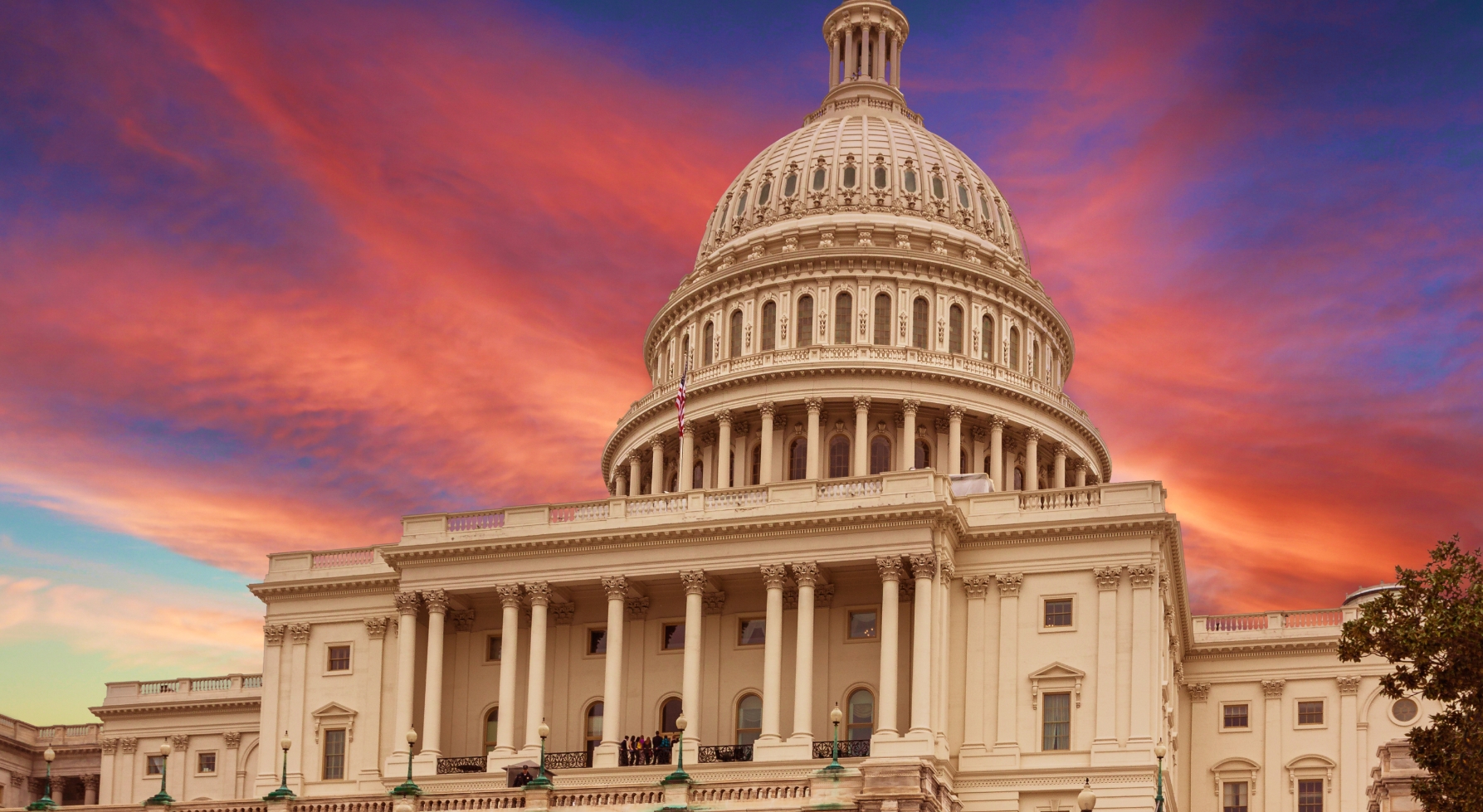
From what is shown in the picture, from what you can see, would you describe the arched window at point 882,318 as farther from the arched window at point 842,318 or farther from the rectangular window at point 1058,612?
Answer: the rectangular window at point 1058,612

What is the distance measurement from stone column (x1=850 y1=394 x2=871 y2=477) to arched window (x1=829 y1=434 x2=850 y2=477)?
889 mm

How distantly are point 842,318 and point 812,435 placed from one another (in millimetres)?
8183

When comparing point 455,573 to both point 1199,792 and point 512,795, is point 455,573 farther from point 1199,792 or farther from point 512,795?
point 1199,792

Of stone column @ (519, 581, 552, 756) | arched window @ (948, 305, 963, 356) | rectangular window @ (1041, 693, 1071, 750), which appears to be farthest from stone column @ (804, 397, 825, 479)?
rectangular window @ (1041, 693, 1071, 750)

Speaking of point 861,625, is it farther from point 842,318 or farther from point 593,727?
point 842,318

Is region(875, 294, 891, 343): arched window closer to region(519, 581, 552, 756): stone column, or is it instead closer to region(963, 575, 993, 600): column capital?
region(963, 575, 993, 600): column capital

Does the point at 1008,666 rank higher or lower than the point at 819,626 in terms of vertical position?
lower

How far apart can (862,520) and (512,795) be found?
75.0 feet

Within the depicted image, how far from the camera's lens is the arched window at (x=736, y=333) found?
10150cm

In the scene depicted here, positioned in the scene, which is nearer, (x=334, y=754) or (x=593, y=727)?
(x=593, y=727)

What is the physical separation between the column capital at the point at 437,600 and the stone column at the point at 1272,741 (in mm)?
38190

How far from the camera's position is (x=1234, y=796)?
3529 inches

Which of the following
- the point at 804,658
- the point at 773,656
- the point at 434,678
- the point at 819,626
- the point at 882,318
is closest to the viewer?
the point at 804,658

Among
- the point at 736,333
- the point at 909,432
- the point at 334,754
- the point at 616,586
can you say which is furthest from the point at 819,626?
the point at 736,333
